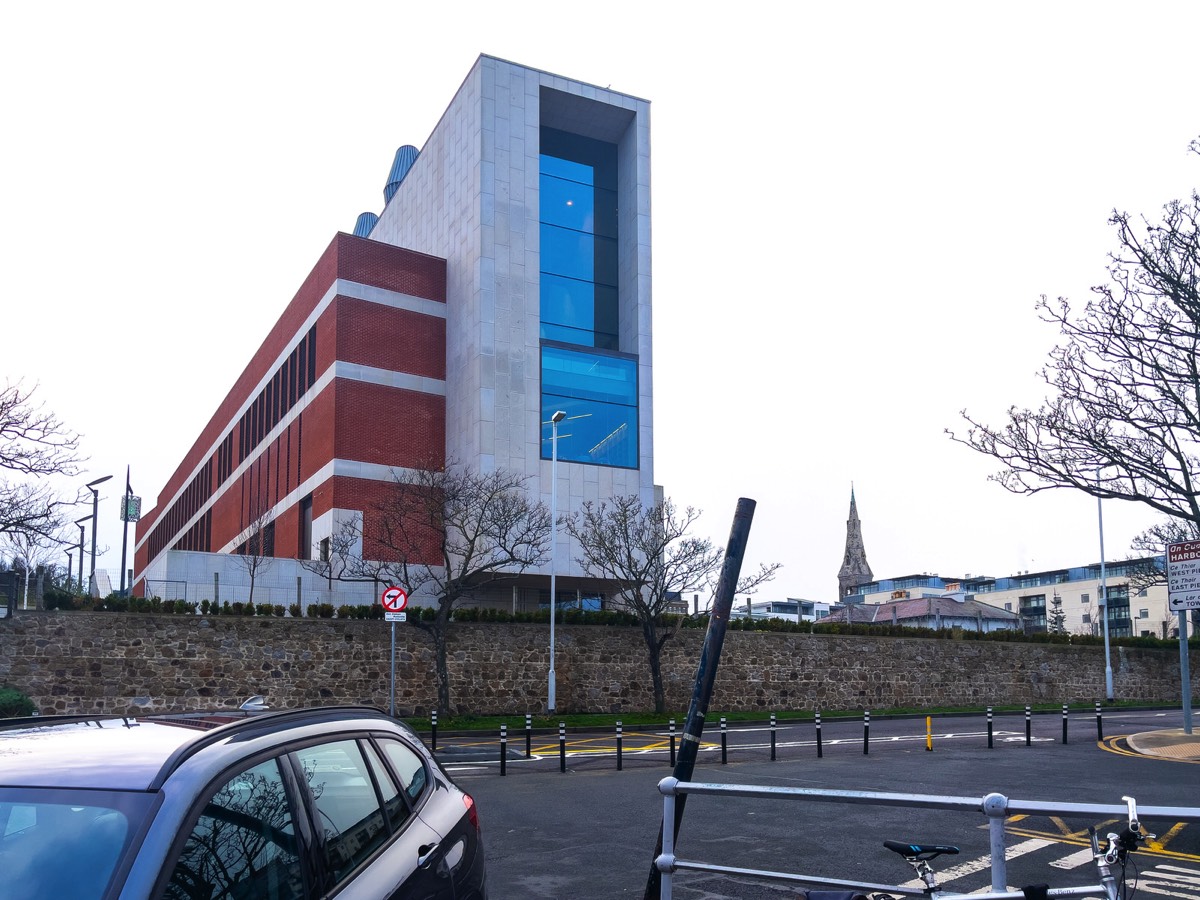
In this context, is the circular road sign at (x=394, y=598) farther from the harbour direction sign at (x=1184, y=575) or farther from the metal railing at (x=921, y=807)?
the metal railing at (x=921, y=807)

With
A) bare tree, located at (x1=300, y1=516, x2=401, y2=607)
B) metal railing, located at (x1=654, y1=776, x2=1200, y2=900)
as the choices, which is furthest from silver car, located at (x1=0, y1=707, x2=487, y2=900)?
bare tree, located at (x1=300, y1=516, x2=401, y2=607)

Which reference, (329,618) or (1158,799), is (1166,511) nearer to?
(1158,799)

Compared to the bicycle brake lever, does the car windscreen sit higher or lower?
higher

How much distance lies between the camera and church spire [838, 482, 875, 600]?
14588 centimetres

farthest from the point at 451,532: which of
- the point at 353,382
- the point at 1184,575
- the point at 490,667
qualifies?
the point at 1184,575

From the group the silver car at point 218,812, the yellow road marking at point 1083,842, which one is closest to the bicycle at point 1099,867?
the silver car at point 218,812

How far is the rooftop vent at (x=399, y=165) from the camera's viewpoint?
64.6 m

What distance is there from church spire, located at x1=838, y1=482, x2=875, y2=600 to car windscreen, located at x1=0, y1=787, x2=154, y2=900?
148 metres

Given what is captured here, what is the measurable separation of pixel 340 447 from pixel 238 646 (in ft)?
43.9

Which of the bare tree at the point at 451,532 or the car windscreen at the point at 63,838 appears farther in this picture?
the bare tree at the point at 451,532

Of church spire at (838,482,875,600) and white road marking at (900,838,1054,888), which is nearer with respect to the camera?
white road marking at (900,838,1054,888)

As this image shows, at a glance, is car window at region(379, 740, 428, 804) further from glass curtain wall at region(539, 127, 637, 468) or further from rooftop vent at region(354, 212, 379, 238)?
rooftop vent at region(354, 212, 379, 238)

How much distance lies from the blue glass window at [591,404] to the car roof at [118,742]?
124ft

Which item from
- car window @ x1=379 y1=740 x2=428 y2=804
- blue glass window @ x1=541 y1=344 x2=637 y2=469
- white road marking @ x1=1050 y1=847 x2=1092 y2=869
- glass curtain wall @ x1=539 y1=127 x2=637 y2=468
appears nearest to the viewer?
car window @ x1=379 y1=740 x2=428 y2=804
